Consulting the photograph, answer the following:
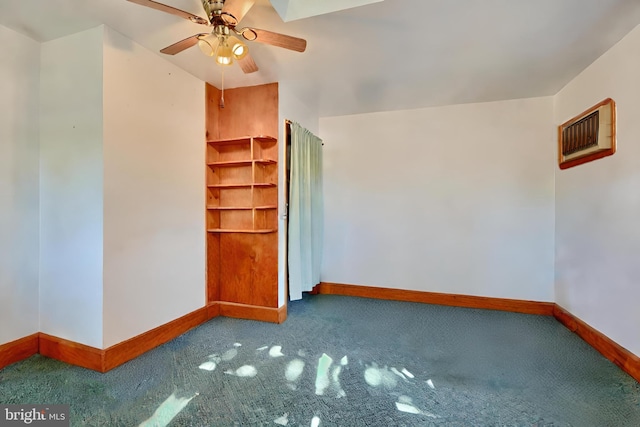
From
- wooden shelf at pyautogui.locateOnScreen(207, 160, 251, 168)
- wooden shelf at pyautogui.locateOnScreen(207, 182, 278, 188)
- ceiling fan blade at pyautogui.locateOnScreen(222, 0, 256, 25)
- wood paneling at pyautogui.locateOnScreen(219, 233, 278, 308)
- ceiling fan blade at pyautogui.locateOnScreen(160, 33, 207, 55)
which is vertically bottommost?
wood paneling at pyautogui.locateOnScreen(219, 233, 278, 308)

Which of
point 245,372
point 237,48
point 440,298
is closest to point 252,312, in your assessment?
point 245,372

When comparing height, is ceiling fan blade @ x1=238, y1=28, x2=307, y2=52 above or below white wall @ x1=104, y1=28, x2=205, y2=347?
above

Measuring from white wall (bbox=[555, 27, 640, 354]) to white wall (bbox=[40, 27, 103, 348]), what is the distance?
3632 millimetres

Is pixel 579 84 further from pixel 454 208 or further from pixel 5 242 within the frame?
pixel 5 242

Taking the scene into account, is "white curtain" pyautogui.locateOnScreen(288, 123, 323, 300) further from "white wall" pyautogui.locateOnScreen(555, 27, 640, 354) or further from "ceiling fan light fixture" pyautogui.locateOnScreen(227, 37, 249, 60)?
"white wall" pyautogui.locateOnScreen(555, 27, 640, 354)

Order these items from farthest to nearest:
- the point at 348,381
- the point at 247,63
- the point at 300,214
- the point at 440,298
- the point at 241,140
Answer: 1. the point at 440,298
2. the point at 300,214
3. the point at 241,140
4. the point at 247,63
5. the point at 348,381

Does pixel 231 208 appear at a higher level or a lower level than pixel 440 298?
higher

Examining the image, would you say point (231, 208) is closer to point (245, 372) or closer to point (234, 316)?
point (234, 316)

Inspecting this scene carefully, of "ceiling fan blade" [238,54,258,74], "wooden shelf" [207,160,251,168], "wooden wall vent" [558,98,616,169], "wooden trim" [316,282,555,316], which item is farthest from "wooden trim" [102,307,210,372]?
"wooden wall vent" [558,98,616,169]

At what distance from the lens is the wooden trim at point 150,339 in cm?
196

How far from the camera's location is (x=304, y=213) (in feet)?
10.3

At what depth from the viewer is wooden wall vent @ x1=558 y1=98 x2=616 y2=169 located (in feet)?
7.11

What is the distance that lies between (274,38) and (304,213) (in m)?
1.79

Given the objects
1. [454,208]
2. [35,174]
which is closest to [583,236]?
[454,208]
